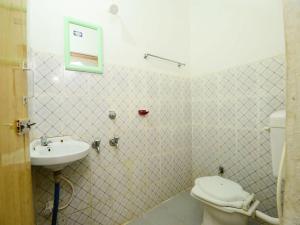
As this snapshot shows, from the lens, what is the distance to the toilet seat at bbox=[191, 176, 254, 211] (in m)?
1.15

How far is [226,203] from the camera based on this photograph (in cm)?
115

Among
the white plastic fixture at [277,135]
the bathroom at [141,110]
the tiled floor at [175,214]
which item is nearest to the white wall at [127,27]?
the bathroom at [141,110]

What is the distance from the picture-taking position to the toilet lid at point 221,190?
1186 millimetres

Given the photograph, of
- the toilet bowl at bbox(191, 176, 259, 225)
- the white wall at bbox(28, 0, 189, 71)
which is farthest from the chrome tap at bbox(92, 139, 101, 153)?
the toilet bowl at bbox(191, 176, 259, 225)

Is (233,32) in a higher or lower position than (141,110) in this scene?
higher

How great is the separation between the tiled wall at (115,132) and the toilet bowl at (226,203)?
61cm

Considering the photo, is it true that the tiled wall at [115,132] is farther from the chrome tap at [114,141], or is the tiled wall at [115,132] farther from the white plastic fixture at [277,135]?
the white plastic fixture at [277,135]

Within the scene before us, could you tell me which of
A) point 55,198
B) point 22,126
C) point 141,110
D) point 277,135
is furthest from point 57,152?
point 277,135

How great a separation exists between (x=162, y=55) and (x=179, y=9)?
0.62m

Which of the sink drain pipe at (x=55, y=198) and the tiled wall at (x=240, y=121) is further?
the tiled wall at (x=240, y=121)

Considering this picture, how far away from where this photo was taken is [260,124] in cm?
153

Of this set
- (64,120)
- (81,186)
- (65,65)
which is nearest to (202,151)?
(81,186)

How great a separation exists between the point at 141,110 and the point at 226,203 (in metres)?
0.99

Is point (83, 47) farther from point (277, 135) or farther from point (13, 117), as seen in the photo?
point (277, 135)
